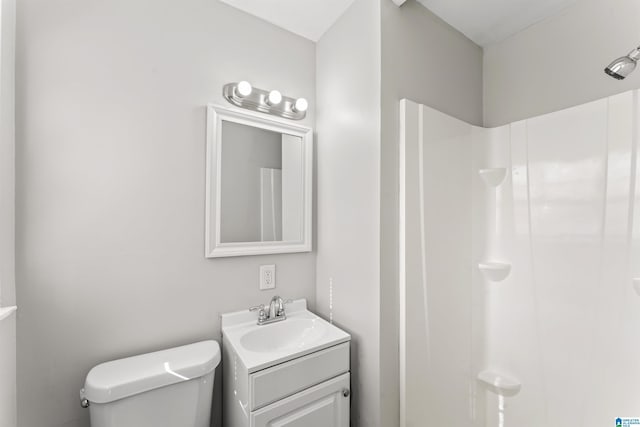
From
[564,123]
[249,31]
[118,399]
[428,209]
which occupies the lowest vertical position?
[118,399]

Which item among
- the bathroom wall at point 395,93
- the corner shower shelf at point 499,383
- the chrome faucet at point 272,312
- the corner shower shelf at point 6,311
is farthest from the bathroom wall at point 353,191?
the corner shower shelf at point 6,311

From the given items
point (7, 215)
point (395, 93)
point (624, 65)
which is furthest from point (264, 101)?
point (624, 65)

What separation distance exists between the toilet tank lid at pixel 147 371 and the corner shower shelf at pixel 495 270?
1493mm

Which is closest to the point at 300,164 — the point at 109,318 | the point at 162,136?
the point at 162,136

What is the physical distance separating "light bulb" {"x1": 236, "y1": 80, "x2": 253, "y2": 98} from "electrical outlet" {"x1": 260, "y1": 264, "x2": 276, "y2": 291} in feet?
3.00

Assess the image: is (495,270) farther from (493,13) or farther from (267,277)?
(493,13)

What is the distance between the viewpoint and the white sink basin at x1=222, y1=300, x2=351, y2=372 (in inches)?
46.8

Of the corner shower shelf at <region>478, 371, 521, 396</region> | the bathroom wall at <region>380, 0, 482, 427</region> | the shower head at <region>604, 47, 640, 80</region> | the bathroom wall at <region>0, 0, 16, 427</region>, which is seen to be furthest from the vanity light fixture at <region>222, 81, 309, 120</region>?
the corner shower shelf at <region>478, 371, 521, 396</region>

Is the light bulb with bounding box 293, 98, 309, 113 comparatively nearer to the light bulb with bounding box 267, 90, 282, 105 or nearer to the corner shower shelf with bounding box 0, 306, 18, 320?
the light bulb with bounding box 267, 90, 282, 105

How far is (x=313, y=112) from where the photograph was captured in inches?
65.0

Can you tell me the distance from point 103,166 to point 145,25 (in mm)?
669

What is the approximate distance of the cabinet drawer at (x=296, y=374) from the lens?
1.02 meters

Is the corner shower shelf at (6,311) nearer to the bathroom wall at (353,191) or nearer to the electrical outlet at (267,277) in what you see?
the electrical outlet at (267,277)

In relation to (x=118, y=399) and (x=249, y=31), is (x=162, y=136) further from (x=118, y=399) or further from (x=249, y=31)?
(x=118, y=399)
